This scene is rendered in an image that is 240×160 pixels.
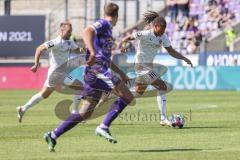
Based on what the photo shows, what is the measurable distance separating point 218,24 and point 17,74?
1051 cm

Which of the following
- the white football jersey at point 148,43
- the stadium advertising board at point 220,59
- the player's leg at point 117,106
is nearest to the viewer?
the player's leg at point 117,106

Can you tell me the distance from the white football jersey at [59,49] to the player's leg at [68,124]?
4.95 metres

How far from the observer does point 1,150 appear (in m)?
12.7

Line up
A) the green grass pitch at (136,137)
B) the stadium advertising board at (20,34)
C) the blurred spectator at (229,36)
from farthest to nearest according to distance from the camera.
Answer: the stadium advertising board at (20,34) < the blurred spectator at (229,36) < the green grass pitch at (136,137)

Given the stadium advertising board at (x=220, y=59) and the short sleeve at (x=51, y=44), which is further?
the stadium advertising board at (x=220, y=59)

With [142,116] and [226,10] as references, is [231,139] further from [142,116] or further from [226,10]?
[226,10]

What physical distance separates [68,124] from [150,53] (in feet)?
18.2

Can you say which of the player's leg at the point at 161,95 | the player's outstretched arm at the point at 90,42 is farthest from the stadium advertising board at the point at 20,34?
the player's outstretched arm at the point at 90,42

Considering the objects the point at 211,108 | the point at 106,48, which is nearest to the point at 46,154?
the point at 106,48

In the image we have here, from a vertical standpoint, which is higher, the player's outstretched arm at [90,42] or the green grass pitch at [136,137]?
the player's outstretched arm at [90,42]

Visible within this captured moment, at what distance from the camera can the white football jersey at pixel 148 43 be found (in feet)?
55.9

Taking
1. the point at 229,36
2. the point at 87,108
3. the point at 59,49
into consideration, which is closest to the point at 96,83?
the point at 87,108

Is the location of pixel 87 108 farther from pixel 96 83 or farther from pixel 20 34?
pixel 20 34

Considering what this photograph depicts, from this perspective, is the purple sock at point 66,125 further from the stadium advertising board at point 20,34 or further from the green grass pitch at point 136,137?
the stadium advertising board at point 20,34
